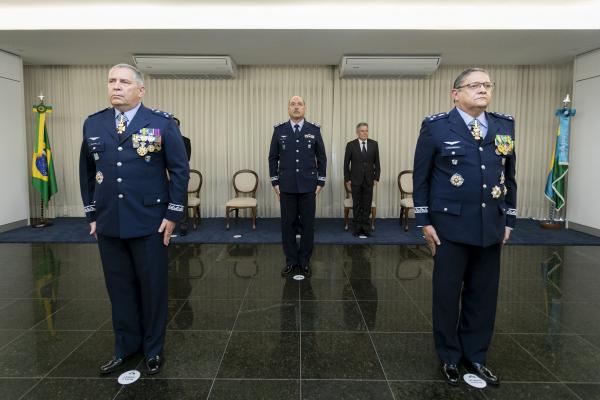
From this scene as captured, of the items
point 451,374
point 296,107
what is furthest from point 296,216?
point 451,374

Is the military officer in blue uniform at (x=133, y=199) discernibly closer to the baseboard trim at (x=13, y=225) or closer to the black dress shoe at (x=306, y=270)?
the black dress shoe at (x=306, y=270)

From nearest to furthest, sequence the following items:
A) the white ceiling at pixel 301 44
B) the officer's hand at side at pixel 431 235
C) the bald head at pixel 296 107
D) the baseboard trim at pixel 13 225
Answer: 1. the officer's hand at side at pixel 431 235
2. the bald head at pixel 296 107
3. the white ceiling at pixel 301 44
4. the baseboard trim at pixel 13 225

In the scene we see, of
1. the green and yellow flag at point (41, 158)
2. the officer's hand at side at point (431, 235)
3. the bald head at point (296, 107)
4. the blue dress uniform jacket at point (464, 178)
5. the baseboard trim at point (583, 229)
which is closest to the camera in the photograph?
the blue dress uniform jacket at point (464, 178)

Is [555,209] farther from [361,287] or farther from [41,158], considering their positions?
[41,158]

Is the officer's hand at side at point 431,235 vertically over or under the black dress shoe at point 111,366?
over

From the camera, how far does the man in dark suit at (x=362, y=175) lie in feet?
18.1

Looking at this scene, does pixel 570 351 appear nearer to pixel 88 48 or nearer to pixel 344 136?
pixel 344 136

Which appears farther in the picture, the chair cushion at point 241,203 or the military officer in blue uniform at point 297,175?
the chair cushion at point 241,203

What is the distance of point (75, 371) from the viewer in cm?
203

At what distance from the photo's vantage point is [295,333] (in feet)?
8.17

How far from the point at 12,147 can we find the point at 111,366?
581 cm

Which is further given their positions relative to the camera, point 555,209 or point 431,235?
point 555,209

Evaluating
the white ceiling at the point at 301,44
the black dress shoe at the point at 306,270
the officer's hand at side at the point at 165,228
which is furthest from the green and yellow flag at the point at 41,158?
the officer's hand at side at the point at 165,228

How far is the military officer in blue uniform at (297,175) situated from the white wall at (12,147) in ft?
16.2
